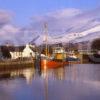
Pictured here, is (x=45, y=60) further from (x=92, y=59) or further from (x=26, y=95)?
(x=92, y=59)

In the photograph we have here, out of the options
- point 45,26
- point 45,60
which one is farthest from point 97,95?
point 45,26

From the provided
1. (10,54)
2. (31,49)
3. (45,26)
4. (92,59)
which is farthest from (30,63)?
(92,59)

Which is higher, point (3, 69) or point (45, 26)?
point (45, 26)

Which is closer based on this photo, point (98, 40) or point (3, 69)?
point (3, 69)

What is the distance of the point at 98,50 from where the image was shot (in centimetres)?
8631

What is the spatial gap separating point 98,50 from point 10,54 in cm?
2755

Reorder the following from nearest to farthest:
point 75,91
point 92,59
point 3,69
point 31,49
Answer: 1. point 75,91
2. point 3,69
3. point 31,49
4. point 92,59

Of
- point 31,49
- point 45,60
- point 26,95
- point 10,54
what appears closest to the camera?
point 26,95

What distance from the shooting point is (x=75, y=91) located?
19.6 metres

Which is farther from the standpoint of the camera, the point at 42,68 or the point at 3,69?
the point at 42,68

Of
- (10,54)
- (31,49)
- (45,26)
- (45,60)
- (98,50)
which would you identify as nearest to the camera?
(45,60)

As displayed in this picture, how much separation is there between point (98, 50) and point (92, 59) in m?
5.83

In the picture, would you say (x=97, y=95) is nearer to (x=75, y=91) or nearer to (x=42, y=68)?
(x=75, y=91)

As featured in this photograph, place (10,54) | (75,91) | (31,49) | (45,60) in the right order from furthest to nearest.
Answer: (31,49) → (10,54) → (45,60) → (75,91)
